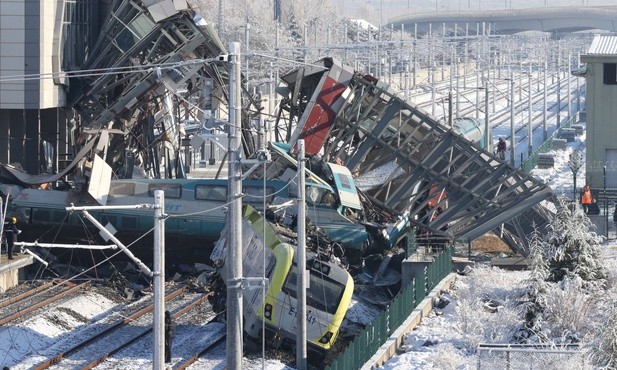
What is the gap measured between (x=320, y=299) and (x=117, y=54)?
19.4 metres

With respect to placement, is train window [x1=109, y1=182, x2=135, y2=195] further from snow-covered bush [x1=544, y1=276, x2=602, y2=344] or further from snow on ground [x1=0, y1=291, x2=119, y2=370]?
snow-covered bush [x1=544, y1=276, x2=602, y2=344]

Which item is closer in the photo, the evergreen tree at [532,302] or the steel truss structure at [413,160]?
the evergreen tree at [532,302]

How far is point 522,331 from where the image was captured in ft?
93.5

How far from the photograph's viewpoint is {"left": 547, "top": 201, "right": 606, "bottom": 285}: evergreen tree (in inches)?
1254

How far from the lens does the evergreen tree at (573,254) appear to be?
3186cm

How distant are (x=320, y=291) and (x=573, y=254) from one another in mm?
6081

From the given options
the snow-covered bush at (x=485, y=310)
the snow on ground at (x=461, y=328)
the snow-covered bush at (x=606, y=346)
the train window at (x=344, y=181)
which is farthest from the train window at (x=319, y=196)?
the snow-covered bush at (x=606, y=346)

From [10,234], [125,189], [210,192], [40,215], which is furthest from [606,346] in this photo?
[40,215]

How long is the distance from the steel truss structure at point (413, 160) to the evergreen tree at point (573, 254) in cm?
874

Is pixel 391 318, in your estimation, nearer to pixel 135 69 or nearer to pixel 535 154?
pixel 135 69

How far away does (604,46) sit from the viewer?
54.6 m

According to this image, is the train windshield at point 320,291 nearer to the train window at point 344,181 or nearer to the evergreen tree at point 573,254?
the evergreen tree at point 573,254

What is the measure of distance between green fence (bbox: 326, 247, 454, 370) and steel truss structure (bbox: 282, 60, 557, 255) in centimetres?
427

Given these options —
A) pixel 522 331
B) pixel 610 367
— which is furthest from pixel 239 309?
pixel 522 331
